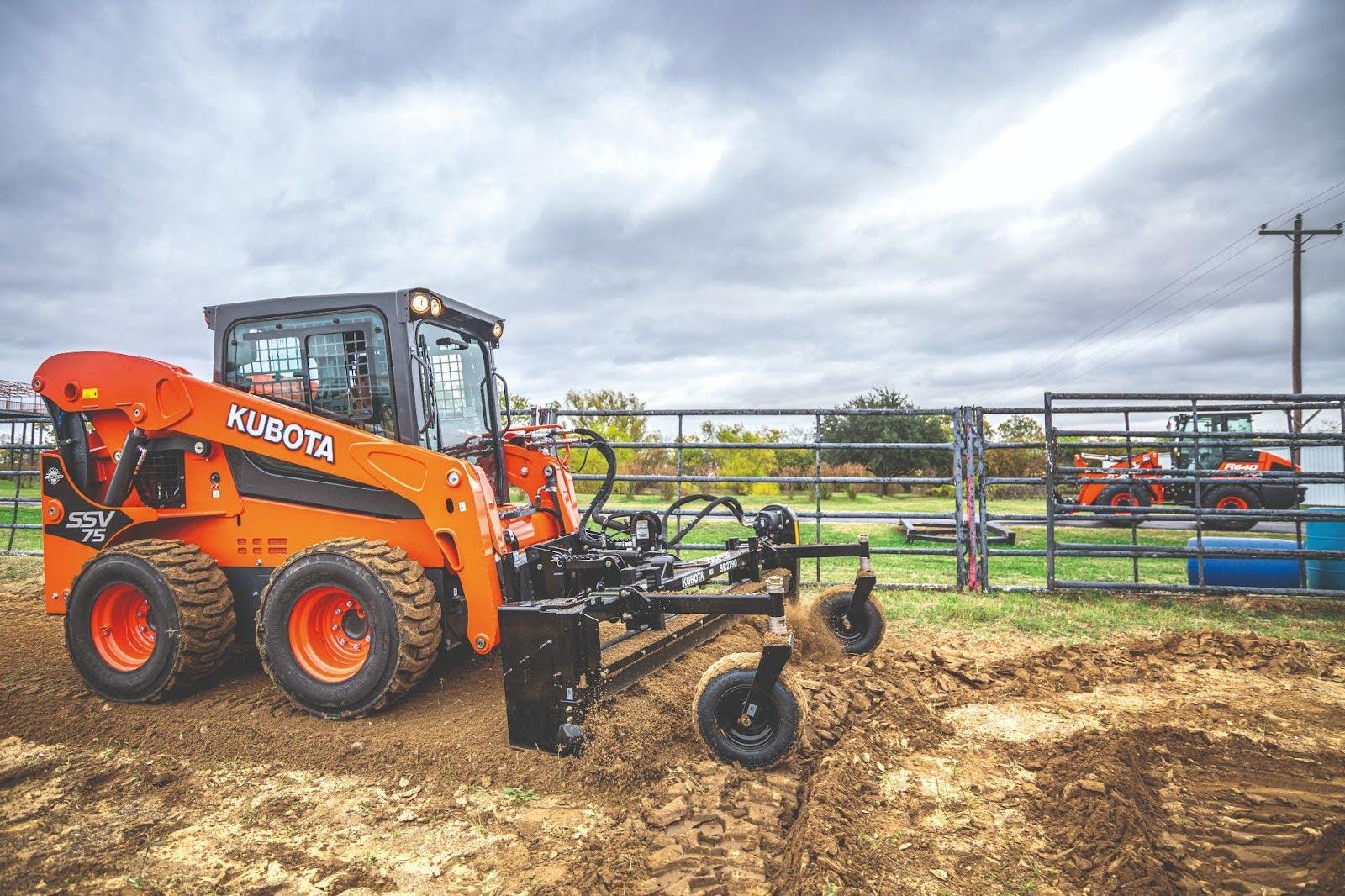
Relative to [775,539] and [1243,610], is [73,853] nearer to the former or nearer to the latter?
[775,539]

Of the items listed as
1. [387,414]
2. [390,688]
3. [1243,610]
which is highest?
[387,414]

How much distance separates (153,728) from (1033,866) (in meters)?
4.51

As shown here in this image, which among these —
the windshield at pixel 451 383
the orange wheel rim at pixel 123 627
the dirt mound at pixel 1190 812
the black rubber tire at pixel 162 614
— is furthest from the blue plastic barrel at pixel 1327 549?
the orange wheel rim at pixel 123 627

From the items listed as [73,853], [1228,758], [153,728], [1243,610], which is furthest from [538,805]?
[1243,610]

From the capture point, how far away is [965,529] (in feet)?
27.0

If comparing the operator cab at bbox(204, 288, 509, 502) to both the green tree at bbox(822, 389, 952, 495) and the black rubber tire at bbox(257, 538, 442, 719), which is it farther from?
the green tree at bbox(822, 389, 952, 495)

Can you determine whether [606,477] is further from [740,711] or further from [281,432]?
[740,711]

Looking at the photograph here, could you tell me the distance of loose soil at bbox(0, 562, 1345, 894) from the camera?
109 inches

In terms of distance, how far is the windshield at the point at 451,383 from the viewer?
4.89 m

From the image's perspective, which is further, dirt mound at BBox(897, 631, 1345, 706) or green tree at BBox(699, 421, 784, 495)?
green tree at BBox(699, 421, 784, 495)

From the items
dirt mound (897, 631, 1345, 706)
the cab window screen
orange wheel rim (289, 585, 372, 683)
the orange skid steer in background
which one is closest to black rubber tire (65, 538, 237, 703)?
orange wheel rim (289, 585, 372, 683)

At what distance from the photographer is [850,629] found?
5.50m

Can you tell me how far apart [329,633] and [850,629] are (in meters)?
3.49

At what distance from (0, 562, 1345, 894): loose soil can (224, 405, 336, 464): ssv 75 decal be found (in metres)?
1.55
